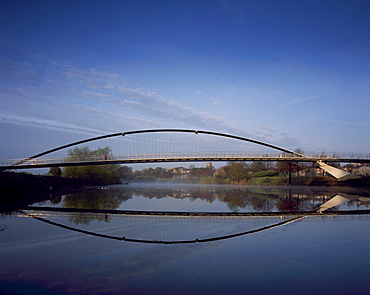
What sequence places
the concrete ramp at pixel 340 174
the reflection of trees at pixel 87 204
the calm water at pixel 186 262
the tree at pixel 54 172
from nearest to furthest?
the calm water at pixel 186 262, the reflection of trees at pixel 87 204, the concrete ramp at pixel 340 174, the tree at pixel 54 172

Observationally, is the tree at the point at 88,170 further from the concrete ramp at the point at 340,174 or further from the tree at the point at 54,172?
the concrete ramp at the point at 340,174

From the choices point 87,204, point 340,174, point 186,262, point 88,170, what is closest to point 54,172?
point 88,170

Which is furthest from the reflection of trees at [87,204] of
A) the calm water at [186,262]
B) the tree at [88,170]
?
the tree at [88,170]

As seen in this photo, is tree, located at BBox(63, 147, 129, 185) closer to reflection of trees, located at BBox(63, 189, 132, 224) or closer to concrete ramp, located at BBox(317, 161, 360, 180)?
reflection of trees, located at BBox(63, 189, 132, 224)

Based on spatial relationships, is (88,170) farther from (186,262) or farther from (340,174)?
(186,262)

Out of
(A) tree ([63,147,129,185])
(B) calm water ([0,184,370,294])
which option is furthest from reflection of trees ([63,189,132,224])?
(A) tree ([63,147,129,185])

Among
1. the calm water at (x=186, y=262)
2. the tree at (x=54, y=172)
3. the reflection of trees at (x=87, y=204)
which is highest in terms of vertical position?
the tree at (x=54, y=172)

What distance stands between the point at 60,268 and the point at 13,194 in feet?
92.9

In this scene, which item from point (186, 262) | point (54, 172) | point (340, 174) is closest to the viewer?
point (186, 262)

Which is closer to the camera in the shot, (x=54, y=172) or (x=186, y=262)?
(x=186, y=262)

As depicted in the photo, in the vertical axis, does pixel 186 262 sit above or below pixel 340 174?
below

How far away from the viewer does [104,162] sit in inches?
1922

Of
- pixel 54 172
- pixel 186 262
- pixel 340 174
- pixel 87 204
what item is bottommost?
pixel 87 204

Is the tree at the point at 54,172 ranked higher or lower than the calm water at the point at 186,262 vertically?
higher
